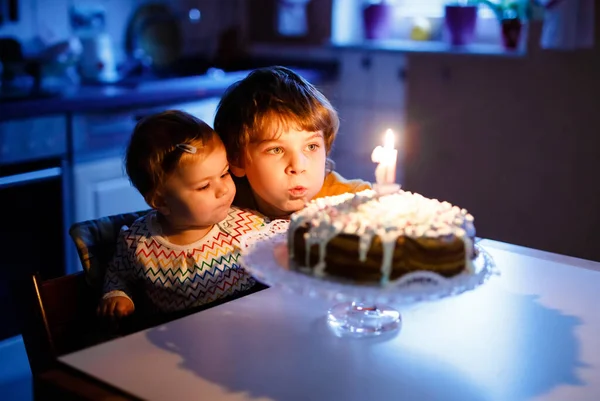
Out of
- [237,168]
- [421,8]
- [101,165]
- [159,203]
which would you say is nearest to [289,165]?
[237,168]

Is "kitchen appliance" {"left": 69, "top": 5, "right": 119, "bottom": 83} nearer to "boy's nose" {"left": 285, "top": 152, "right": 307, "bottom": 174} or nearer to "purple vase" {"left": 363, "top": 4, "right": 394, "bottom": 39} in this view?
"purple vase" {"left": 363, "top": 4, "right": 394, "bottom": 39}

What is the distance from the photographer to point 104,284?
1446 mm

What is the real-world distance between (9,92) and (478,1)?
1.75 meters

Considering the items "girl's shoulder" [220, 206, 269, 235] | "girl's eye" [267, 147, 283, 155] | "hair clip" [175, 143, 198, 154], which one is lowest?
"girl's shoulder" [220, 206, 269, 235]

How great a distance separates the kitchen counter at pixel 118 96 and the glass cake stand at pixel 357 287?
4.88 feet

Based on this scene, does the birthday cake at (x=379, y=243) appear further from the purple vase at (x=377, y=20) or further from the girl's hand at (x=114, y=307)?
the purple vase at (x=377, y=20)

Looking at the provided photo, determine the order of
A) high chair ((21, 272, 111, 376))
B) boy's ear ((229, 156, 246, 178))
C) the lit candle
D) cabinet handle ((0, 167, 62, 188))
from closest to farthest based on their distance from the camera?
the lit candle < high chair ((21, 272, 111, 376)) < boy's ear ((229, 156, 246, 178)) < cabinet handle ((0, 167, 62, 188))

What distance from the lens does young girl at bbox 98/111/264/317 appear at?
4.58 ft

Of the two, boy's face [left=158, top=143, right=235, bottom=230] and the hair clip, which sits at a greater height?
the hair clip

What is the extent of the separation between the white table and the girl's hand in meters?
0.18

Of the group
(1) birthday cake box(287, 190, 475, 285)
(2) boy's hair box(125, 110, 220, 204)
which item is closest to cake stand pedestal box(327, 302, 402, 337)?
(1) birthday cake box(287, 190, 475, 285)

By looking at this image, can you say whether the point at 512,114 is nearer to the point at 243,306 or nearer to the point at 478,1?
the point at 478,1

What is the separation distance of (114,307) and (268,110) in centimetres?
46

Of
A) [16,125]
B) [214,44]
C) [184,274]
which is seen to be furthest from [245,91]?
[214,44]
